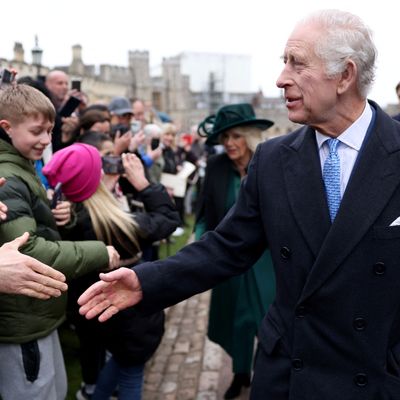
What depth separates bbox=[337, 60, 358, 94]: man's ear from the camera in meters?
2.17

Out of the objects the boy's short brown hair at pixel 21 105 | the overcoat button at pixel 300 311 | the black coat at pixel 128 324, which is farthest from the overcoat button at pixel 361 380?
the boy's short brown hair at pixel 21 105

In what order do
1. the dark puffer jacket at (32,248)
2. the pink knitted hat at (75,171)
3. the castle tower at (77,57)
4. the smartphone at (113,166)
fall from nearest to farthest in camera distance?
the dark puffer jacket at (32,248) < the pink knitted hat at (75,171) < the smartphone at (113,166) < the castle tower at (77,57)

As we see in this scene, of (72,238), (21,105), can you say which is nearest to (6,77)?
(21,105)

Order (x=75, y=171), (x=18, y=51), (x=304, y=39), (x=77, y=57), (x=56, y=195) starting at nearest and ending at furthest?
1. (x=304, y=39)
2. (x=56, y=195)
3. (x=75, y=171)
4. (x=18, y=51)
5. (x=77, y=57)

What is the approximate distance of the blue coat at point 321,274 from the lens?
208 cm

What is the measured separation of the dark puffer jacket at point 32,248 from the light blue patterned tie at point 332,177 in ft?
4.34

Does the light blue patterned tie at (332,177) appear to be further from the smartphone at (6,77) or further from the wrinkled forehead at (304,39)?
the smartphone at (6,77)

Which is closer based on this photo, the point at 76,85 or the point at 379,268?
the point at 379,268

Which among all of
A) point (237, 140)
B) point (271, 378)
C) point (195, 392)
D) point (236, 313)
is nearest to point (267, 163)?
point (271, 378)

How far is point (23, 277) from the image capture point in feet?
7.29

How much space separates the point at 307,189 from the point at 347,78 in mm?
480

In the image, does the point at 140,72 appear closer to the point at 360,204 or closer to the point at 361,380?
the point at 360,204

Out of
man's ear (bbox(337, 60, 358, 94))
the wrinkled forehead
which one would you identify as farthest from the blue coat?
the wrinkled forehead

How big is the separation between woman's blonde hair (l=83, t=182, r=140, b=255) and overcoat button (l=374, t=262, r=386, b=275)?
186 centimetres
